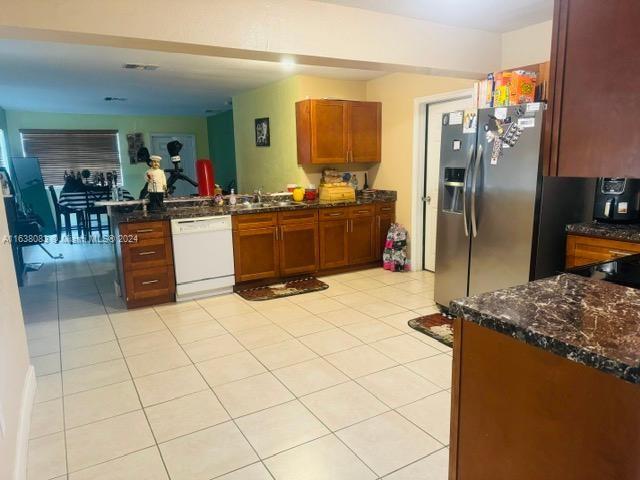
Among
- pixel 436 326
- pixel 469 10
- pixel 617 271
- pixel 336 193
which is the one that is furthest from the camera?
pixel 336 193

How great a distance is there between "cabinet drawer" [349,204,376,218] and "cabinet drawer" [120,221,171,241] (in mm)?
2051

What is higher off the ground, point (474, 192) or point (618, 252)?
point (474, 192)

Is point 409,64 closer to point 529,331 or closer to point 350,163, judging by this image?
point 350,163

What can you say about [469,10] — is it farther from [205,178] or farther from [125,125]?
[125,125]

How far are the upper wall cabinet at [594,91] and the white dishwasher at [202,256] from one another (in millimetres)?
3501

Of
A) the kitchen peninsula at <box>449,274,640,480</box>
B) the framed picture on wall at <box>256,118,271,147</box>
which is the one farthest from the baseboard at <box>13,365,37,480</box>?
the framed picture on wall at <box>256,118,271,147</box>

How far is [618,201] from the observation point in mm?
2916

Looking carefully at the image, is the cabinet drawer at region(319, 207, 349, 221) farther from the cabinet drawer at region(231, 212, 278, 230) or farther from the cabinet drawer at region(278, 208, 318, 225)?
the cabinet drawer at region(231, 212, 278, 230)

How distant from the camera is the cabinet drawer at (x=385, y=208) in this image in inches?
203

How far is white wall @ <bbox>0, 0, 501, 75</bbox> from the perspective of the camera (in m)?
2.31

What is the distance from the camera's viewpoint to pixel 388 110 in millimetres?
5203

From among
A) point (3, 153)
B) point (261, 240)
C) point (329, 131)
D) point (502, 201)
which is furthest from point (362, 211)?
point (3, 153)

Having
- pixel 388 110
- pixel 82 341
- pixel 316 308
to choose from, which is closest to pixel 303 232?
pixel 316 308

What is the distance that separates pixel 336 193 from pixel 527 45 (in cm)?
236
